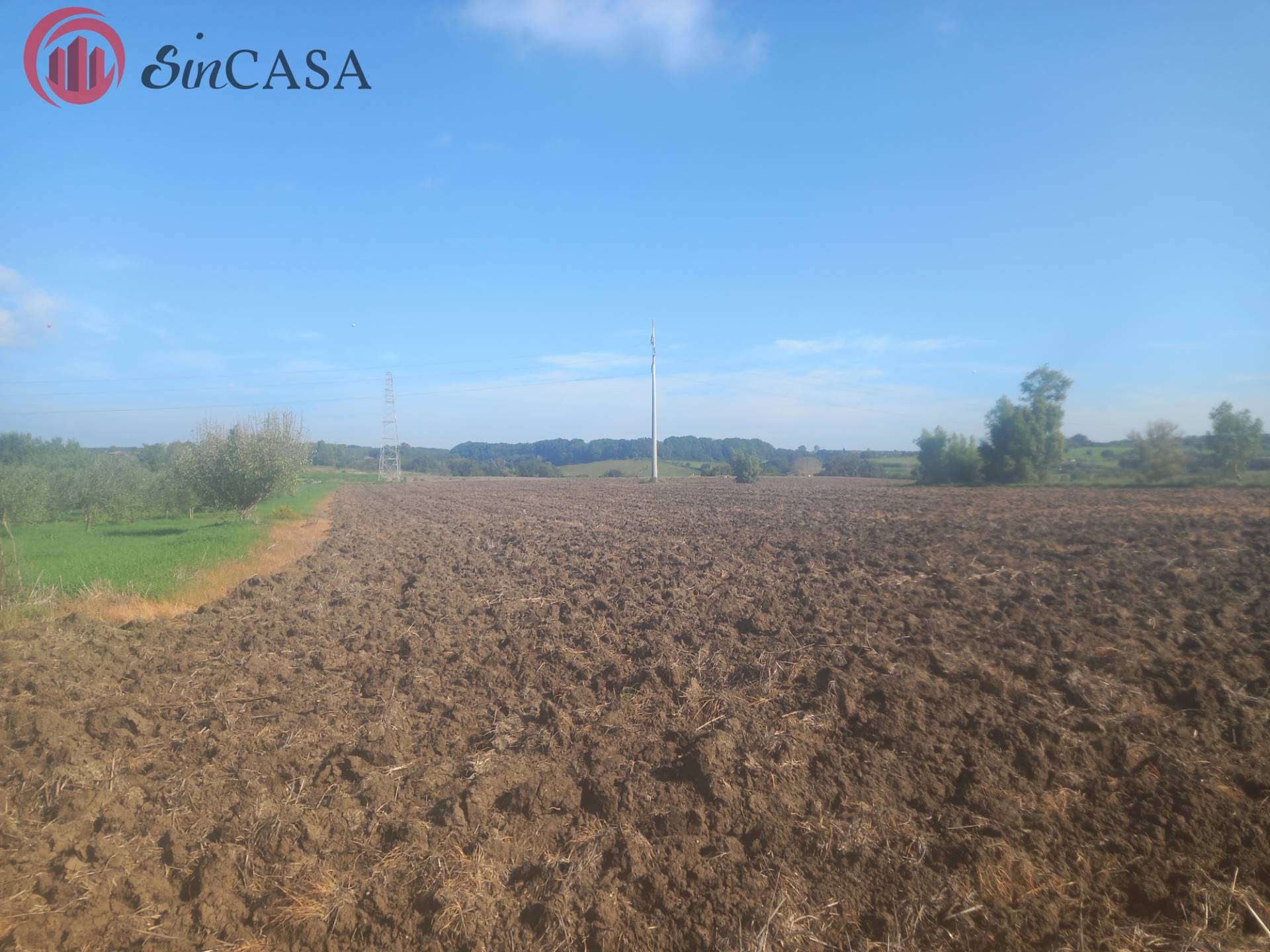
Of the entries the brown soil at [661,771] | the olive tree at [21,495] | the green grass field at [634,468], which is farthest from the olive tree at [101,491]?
the green grass field at [634,468]

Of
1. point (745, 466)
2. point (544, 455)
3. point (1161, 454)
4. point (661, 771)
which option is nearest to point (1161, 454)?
point (1161, 454)

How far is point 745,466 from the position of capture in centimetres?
6397

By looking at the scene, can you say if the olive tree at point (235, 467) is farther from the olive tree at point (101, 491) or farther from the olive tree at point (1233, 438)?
the olive tree at point (1233, 438)

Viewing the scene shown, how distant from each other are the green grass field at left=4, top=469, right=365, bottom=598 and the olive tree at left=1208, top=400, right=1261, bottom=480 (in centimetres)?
5625

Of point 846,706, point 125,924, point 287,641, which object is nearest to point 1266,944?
point 846,706

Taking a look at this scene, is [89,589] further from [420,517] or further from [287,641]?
[420,517]

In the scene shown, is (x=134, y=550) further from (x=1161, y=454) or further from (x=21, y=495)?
(x=1161, y=454)

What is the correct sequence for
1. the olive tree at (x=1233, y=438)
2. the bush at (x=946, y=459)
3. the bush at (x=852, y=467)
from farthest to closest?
the bush at (x=852, y=467) → the bush at (x=946, y=459) → the olive tree at (x=1233, y=438)

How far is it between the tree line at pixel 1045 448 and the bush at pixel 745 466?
602 inches

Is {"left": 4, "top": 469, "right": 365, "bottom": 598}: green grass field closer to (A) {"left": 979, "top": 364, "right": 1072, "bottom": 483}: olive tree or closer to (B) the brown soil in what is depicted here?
(B) the brown soil

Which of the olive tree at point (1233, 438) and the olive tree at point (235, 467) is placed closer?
the olive tree at point (235, 467)

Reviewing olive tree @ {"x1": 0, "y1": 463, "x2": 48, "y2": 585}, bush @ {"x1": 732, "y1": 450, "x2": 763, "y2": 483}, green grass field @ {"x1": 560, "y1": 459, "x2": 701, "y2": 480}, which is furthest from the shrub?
olive tree @ {"x1": 0, "y1": 463, "x2": 48, "y2": 585}

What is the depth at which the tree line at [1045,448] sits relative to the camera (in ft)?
141

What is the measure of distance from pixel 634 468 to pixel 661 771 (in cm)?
8766
